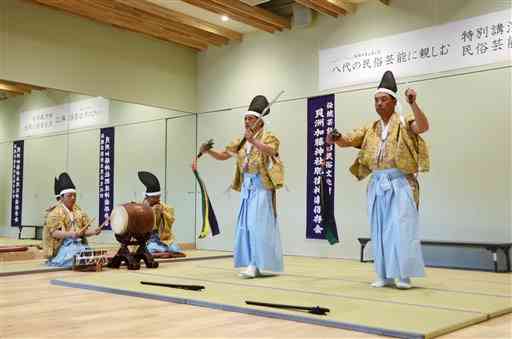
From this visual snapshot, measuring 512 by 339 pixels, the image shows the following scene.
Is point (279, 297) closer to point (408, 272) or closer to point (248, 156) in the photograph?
point (408, 272)

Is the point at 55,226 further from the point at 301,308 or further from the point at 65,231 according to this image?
the point at 301,308

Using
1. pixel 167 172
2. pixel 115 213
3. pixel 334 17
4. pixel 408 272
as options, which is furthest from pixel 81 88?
pixel 408 272

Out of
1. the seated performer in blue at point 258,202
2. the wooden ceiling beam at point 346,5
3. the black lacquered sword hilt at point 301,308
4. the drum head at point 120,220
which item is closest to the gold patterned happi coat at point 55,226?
the drum head at point 120,220

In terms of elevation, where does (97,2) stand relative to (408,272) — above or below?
above

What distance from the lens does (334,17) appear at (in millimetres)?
7012

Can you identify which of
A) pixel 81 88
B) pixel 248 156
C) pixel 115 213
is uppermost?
pixel 81 88

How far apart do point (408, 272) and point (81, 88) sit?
4805 mm

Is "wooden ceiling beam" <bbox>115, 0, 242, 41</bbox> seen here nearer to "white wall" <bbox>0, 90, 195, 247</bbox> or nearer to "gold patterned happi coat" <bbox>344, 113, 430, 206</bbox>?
"white wall" <bbox>0, 90, 195, 247</bbox>

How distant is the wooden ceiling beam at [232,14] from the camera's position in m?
6.53

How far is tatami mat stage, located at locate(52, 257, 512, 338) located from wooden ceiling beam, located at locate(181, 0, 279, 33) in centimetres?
299

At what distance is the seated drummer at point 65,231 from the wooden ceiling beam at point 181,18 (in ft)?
7.58

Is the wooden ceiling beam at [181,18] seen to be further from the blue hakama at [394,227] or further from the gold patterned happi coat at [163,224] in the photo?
the blue hakama at [394,227]

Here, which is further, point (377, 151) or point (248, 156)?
point (248, 156)

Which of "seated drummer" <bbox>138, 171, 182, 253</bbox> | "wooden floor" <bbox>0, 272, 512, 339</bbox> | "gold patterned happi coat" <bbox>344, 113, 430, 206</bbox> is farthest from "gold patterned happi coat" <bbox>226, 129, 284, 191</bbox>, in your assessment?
"seated drummer" <bbox>138, 171, 182, 253</bbox>
